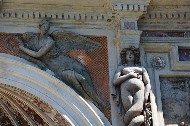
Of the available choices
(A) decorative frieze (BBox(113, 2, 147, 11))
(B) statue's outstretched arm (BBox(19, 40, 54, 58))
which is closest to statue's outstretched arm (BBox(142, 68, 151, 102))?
(A) decorative frieze (BBox(113, 2, 147, 11))

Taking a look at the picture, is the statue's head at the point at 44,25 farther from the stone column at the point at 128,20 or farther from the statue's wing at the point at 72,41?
the stone column at the point at 128,20

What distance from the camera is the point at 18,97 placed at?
818 cm

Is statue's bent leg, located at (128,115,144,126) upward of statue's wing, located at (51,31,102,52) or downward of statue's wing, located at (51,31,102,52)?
downward

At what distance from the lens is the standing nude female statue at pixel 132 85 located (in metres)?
7.75

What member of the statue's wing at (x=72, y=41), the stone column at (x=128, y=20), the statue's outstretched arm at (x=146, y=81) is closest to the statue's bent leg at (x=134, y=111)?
the statue's outstretched arm at (x=146, y=81)

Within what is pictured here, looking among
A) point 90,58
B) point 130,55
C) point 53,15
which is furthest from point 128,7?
point 53,15

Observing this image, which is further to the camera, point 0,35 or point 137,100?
point 0,35

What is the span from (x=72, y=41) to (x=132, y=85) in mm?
1154

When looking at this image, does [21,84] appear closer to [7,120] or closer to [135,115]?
[7,120]

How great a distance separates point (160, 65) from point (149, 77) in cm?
26

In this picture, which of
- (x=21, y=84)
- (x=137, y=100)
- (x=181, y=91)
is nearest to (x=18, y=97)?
(x=21, y=84)

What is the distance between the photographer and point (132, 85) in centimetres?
802

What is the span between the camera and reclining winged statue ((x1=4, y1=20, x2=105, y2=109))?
26.7ft

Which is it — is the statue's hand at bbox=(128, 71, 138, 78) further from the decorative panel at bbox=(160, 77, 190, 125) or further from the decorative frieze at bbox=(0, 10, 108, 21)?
the decorative frieze at bbox=(0, 10, 108, 21)
